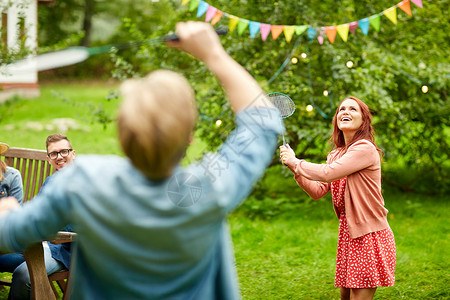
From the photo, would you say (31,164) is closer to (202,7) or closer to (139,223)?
(202,7)

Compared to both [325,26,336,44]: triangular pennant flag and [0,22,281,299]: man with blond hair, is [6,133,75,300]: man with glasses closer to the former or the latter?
[0,22,281,299]: man with blond hair

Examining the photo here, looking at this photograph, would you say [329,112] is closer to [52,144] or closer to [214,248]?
[52,144]

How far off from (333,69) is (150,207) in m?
5.34

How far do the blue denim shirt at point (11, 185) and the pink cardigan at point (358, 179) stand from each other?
1969 millimetres

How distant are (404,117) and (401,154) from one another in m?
0.81

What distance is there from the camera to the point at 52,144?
360 centimetres

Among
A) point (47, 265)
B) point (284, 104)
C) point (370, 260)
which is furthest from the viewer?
point (284, 104)

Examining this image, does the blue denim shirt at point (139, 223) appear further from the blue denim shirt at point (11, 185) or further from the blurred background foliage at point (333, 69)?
the blurred background foliage at point (333, 69)

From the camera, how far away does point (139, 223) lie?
1125 mm

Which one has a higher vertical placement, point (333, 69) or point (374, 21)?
point (374, 21)

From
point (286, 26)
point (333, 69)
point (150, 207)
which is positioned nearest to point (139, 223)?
point (150, 207)

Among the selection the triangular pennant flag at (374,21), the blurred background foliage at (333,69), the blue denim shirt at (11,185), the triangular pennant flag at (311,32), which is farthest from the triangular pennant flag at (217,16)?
the blue denim shirt at (11,185)

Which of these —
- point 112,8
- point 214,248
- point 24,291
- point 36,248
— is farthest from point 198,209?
point 112,8

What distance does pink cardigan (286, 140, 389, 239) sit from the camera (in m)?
3.03
